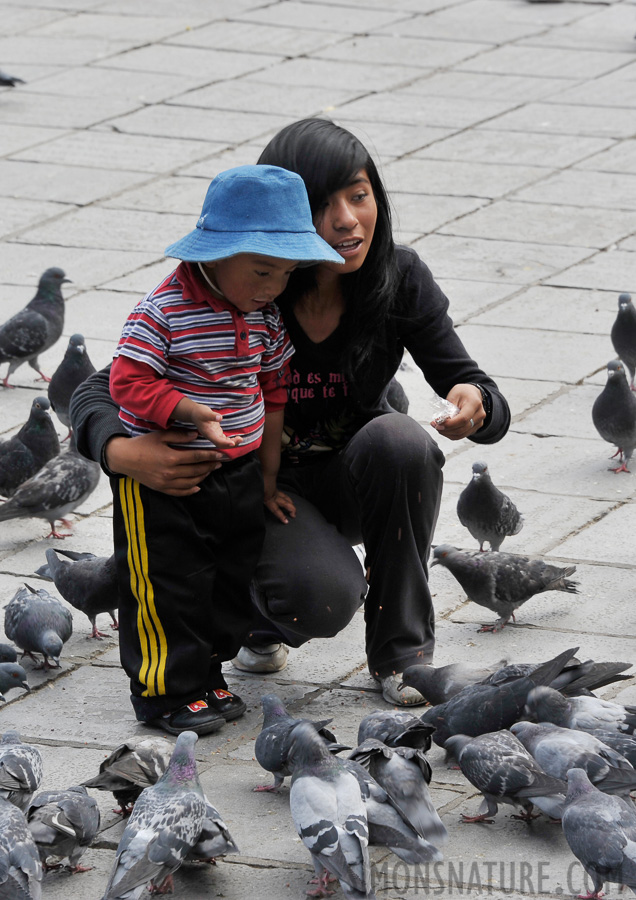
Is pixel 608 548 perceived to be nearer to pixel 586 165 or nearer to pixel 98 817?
pixel 98 817

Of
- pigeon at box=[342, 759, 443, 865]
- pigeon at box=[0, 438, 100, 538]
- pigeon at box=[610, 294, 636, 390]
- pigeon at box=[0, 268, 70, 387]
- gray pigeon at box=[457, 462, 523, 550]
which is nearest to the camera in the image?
pigeon at box=[342, 759, 443, 865]

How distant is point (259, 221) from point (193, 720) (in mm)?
1396

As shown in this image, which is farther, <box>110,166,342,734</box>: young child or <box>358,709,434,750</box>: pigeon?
<box>110,166,342,734</box>: young child

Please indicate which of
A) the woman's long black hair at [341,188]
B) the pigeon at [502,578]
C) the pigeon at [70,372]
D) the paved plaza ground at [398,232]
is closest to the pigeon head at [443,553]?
the pigeon at [502,578]

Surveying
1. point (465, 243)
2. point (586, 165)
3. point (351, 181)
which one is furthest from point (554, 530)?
point (586, 165)

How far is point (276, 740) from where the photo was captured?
3.50 m

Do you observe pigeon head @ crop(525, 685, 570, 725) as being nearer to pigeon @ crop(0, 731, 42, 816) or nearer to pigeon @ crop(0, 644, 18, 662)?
pigeon @ crop(0, 731, 42, 816)

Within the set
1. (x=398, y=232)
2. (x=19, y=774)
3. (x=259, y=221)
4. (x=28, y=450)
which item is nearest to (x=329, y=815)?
(x=19, y=774)

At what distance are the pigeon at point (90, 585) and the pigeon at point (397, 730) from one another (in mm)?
1272

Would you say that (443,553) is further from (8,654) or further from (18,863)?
(18,863)

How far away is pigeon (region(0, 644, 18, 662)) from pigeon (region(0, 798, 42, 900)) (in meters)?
1.30

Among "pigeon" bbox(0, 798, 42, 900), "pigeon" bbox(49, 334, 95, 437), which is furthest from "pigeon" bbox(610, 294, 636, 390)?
"pigeon" bbox(0, 798, 42, 900)

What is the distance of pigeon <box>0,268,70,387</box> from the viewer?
679cm

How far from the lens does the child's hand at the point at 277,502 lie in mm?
4109
